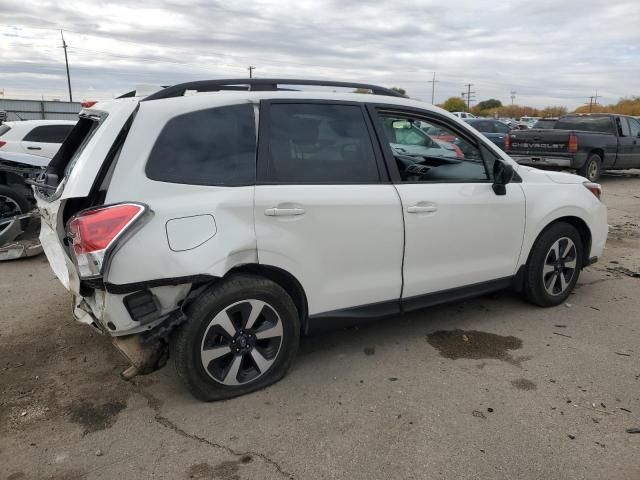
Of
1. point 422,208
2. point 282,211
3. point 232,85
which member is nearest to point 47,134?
point 232,85

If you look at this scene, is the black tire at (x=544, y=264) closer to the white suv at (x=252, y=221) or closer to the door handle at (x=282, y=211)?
the white suv at (x=252, y=221)

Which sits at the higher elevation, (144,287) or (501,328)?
(144,287)

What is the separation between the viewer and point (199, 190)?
288cm

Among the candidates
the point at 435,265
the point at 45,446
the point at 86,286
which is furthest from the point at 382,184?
the point at 45,446

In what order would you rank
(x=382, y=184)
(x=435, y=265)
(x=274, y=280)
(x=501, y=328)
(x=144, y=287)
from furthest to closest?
1. (x=501, y=328)
2. (x=435, y=265)
3. (x=382, y=184)
4. (x=274, y=280)
5. (x=144, y=287)

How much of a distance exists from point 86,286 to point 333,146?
1688mm

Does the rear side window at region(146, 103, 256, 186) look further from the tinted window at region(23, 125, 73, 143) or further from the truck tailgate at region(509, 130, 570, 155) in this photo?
the truck tailgate at region(509, 130, 570, 155)

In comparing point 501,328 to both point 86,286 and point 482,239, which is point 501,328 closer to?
point 482,239

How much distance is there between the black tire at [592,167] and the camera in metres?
12.7

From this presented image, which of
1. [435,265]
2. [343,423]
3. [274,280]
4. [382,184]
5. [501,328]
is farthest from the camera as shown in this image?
[501,328]

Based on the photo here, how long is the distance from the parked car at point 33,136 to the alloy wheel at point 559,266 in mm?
8166

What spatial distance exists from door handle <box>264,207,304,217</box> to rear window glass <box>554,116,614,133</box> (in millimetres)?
12757

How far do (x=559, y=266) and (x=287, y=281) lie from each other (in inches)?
103

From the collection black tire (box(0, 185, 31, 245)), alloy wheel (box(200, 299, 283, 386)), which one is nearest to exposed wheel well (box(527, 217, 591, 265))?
alloy wheel (box(200, 299, 283, 386))
